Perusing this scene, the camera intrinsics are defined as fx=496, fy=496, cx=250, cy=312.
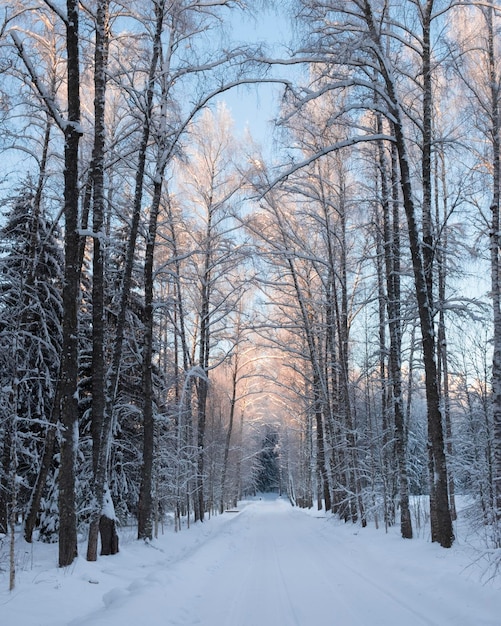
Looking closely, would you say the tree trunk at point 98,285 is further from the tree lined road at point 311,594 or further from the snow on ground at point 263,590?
the tree lined road at point 311,594

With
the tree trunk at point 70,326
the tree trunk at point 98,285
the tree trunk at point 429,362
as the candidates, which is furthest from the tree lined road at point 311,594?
the tree trunk at point 98,285

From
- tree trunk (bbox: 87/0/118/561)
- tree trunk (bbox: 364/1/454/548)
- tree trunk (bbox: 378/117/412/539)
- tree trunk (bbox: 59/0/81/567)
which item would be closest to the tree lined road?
tree trunk (bbox: 364/1/454/548)

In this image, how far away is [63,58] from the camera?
11.5 metres

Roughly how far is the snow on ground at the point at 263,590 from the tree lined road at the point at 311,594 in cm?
1

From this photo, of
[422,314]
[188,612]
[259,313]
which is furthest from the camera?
[259,313]

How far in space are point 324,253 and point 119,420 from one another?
1030 centimetres

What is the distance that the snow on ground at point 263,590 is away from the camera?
5.14m

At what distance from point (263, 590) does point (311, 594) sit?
0.80 meters

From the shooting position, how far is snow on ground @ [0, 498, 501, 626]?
5.14 m

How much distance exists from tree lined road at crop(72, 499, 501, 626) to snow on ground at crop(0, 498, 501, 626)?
13 millimetres

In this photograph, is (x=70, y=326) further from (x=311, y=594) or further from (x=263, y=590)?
(x=311, y=594)

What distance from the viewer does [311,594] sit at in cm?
673

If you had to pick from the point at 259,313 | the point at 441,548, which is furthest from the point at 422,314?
the point at 259,313

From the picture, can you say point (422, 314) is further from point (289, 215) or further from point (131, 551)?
point (289, 215)
